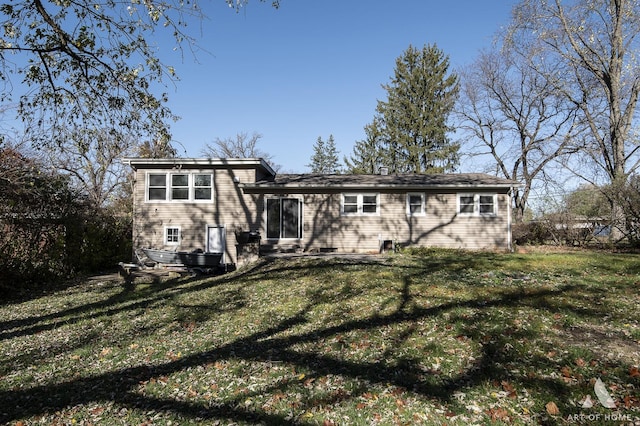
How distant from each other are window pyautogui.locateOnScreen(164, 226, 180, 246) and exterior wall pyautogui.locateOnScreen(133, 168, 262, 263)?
0.13m

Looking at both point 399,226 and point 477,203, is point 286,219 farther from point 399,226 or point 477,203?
point 477,203

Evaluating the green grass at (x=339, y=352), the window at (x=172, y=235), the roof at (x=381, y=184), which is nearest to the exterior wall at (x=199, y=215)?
the window at (x=172, y=235)

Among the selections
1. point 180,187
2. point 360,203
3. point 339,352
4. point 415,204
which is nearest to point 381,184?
point 360,203

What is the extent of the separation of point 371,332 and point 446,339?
1222mm

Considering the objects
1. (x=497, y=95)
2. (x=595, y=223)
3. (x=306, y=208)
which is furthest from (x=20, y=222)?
(x=497, y=95)

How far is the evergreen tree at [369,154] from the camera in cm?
3928

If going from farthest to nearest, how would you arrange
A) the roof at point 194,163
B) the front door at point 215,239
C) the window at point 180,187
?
the window at point 180,187 < the front door at point 215,239 < the roof at point 194,163

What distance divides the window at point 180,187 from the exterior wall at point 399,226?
3631 mm

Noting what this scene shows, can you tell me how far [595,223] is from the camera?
19.0 m

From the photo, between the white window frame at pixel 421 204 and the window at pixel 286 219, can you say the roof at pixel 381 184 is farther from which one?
the window at pixel 286 219

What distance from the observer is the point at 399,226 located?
1747 centimetres

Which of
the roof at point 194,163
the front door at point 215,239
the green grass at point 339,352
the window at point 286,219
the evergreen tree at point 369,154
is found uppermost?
the evergreen tree at point 369,154

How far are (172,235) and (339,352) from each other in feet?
43.0

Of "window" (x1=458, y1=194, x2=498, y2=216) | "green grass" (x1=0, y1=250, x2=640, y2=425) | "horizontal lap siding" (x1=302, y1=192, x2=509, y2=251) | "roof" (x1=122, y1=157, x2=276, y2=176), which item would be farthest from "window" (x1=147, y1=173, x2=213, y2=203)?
"window" (x1=458, y1=194, x2=498, y2=216)
